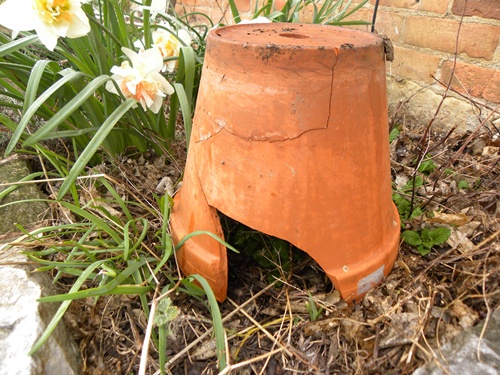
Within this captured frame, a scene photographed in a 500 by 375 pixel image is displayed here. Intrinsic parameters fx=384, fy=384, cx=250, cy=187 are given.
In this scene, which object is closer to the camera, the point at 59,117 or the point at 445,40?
the point at 59,117

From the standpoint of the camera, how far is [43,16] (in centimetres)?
91

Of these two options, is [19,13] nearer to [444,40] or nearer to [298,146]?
[298,146]

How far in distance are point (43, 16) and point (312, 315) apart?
975 millimetres

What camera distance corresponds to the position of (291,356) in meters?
0.92

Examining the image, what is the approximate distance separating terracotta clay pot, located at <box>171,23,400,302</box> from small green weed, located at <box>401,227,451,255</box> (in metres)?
0.18

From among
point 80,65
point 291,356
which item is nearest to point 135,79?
point 80,65

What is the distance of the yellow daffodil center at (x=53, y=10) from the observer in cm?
89

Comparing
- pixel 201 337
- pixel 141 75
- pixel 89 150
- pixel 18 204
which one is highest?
pixel 141 75

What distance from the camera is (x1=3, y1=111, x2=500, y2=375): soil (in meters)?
0.90

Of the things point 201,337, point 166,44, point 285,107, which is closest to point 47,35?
point 166,44

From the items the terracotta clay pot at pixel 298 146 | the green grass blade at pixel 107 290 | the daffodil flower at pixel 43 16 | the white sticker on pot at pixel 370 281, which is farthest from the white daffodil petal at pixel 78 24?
the white sticker on pot at pixel 370 281

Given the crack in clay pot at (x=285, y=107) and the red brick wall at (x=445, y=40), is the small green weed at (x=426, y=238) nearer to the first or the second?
the crack in clay pot at (x=285, y=107)

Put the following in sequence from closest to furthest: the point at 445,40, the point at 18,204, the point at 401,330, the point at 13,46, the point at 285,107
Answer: the point at 285,107
the point at 401,330
the point at 13,46
the point at 18,204
the point at 445,40

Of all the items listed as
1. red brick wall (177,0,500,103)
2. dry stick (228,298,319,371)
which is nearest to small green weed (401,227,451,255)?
dry stick (228,298,319,371)
